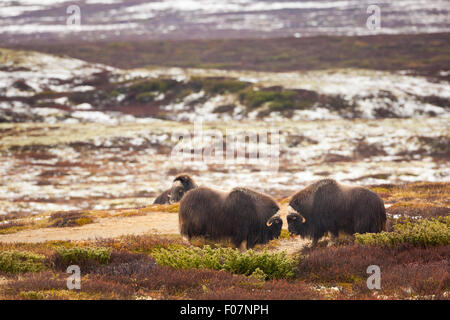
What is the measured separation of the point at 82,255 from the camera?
11.6m

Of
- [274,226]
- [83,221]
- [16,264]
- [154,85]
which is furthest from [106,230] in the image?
[154,85]

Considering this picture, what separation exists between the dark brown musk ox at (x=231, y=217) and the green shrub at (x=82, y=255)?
3.43 m

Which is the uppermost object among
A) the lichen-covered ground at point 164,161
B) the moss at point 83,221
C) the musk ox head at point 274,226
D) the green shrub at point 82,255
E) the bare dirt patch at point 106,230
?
the green shrub at point 82,255

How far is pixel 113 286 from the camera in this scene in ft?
29.0

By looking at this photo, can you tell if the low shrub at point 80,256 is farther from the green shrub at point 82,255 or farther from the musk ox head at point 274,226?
the musk ox head at point 274,226

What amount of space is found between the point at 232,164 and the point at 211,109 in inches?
1188

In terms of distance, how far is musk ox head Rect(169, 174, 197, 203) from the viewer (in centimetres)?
2378

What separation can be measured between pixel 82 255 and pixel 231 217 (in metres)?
4.62

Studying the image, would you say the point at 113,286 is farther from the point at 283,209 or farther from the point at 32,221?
the point at 32,221

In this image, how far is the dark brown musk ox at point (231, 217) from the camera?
14.4 meters

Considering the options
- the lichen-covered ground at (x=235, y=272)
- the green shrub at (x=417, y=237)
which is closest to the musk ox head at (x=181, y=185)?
the lichen-covered ground at (x=235, y=272)

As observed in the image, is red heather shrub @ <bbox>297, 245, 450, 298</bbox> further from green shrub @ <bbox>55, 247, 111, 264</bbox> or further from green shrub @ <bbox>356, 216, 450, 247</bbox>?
green shrub @ <bbox>55, 247, 111, 264</bbox>

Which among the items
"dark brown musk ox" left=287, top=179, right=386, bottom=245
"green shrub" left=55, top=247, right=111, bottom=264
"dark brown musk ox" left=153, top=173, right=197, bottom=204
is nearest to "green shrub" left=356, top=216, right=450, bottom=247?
"dark brown musk ox" left=287, top=179, right=386, bottom=245

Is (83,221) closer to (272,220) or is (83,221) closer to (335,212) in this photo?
(272,220)
